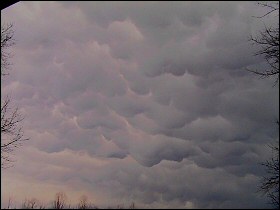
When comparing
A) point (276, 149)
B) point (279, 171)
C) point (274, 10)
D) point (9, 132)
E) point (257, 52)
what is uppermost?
point (274, 10)

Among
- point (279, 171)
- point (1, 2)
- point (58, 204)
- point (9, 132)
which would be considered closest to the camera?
point (1, 2)

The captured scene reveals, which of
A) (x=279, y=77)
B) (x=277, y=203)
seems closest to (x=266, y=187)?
(x=277, y=203)

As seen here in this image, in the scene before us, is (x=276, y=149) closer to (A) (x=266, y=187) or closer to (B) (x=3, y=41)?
(A) (x=266, y=187)

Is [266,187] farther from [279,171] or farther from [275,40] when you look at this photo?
[275,40]

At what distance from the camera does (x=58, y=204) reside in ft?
269

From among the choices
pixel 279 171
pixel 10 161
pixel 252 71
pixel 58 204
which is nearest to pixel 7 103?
pixel 10 161

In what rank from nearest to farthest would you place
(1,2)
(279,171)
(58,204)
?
(1,2), (279,171), (58,204)

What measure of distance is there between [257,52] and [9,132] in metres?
10.3

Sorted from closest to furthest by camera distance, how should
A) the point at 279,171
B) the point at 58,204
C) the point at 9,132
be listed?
the point at 279,171 → the point at 9,132 → the point at 58,204

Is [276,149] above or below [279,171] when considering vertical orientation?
above

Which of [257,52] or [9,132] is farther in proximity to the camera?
[9,132]

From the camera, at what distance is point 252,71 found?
10.8 meters

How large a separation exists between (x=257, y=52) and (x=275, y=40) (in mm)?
634

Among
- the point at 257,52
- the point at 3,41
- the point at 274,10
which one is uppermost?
the point at 3,41
